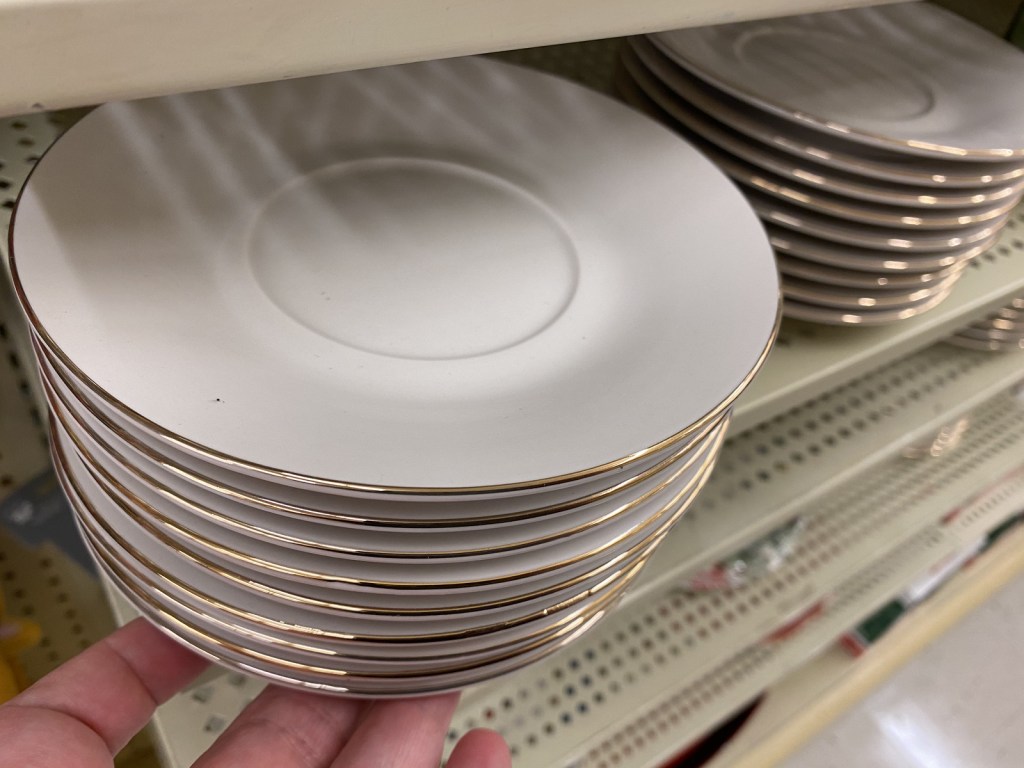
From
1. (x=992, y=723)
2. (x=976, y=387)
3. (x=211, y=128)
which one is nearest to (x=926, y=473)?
(x=976, y=387)

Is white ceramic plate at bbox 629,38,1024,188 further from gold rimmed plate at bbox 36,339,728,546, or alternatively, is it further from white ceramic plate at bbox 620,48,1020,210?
gold rimmed plate at bbox 36,339,728,546

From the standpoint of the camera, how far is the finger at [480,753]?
0.47 metres

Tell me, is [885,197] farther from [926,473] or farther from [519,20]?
[926,473]

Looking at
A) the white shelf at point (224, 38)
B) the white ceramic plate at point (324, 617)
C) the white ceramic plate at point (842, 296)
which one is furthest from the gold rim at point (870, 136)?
the white ceramic plate at point (324, 617)

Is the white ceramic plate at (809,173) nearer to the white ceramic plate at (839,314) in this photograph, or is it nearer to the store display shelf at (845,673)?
the white ceramic plate at (839,314)

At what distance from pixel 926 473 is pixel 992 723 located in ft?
1.77

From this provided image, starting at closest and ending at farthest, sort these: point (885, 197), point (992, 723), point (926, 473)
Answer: point (885, 197) → point (926, 473) → point (992, 723)

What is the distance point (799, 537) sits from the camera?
1062 millimetres

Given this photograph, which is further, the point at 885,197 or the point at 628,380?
the point at 885,197

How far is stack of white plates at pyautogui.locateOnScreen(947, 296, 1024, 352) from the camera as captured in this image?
1.03 m

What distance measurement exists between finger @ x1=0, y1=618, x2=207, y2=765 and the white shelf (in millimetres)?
311

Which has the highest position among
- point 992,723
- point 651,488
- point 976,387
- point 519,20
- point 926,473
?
point 519,20

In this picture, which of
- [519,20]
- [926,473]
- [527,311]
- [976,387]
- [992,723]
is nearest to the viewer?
[519,20]

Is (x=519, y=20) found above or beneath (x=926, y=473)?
above
